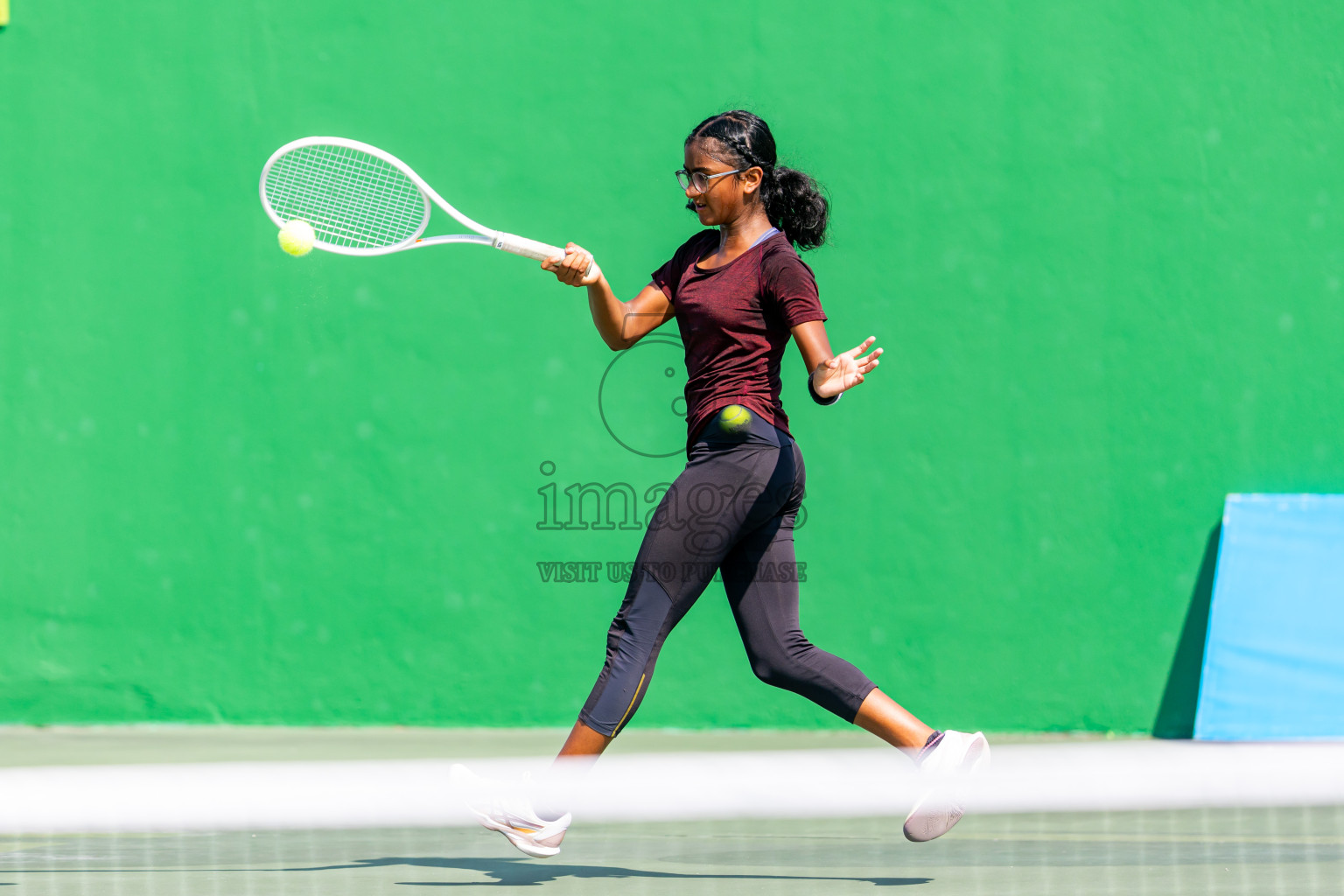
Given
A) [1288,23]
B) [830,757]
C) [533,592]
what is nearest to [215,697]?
[533,592]

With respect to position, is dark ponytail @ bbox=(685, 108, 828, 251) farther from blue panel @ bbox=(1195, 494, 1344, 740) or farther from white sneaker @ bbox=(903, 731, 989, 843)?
blue panel @ bbox=(1195, 494, 1344, 740)

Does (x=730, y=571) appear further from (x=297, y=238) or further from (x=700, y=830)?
(x=297, y=238)

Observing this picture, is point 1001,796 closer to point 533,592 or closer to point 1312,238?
point 533,592

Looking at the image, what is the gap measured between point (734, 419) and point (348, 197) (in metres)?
1.62

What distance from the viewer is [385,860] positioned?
340 cm

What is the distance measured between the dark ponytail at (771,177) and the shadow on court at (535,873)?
4.92 feet

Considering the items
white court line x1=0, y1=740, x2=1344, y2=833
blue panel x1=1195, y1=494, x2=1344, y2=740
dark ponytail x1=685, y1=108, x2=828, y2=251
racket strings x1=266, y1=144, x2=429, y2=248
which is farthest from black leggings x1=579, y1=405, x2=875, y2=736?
blue panel x1=1195, y1=494, x2=1344, y2=740

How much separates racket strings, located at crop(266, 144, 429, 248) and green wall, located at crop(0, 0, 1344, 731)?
733mm

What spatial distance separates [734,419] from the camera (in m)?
3.14

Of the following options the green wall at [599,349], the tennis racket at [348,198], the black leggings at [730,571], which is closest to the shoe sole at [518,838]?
the black leggings at [730,571]

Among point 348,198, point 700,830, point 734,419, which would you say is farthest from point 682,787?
point 348,198

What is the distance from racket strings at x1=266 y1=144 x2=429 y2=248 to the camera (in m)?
4.07

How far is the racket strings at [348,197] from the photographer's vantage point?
4074 mm

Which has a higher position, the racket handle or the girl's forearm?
the racket handle
